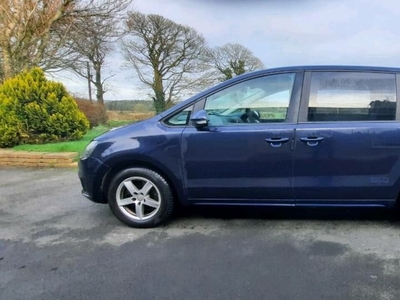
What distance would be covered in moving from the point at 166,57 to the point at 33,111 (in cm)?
1498

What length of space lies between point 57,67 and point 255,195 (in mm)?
12357

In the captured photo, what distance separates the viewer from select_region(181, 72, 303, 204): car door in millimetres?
3234

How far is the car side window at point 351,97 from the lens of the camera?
321 cm

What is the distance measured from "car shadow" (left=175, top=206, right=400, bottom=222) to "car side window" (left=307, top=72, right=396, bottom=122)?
0.98 metres

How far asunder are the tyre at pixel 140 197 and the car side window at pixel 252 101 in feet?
2.63

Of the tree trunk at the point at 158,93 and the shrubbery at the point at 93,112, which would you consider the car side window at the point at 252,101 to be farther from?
the tree trunk at the point at 158,93

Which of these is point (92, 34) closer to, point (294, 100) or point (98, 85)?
point (98, 85)

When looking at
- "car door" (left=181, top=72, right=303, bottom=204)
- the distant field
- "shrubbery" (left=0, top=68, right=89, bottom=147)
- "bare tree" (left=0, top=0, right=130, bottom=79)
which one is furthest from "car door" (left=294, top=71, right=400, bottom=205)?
A: the distant field

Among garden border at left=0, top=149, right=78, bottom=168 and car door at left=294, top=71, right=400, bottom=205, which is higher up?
car door at left=294, top=71, right=400, bottom=205

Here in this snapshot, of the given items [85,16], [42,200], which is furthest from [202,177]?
[85,16]

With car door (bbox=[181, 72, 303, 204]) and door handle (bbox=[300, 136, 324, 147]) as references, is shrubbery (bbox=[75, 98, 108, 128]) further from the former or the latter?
door handle (bbox=[300, 136, 324, 147])

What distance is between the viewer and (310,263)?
8.80 ft

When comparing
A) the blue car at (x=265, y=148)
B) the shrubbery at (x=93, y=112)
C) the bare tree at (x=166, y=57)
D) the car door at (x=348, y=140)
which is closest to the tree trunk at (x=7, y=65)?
the shrubbery at (x=93, y=112)

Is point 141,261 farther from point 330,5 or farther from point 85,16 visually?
point 85,16
